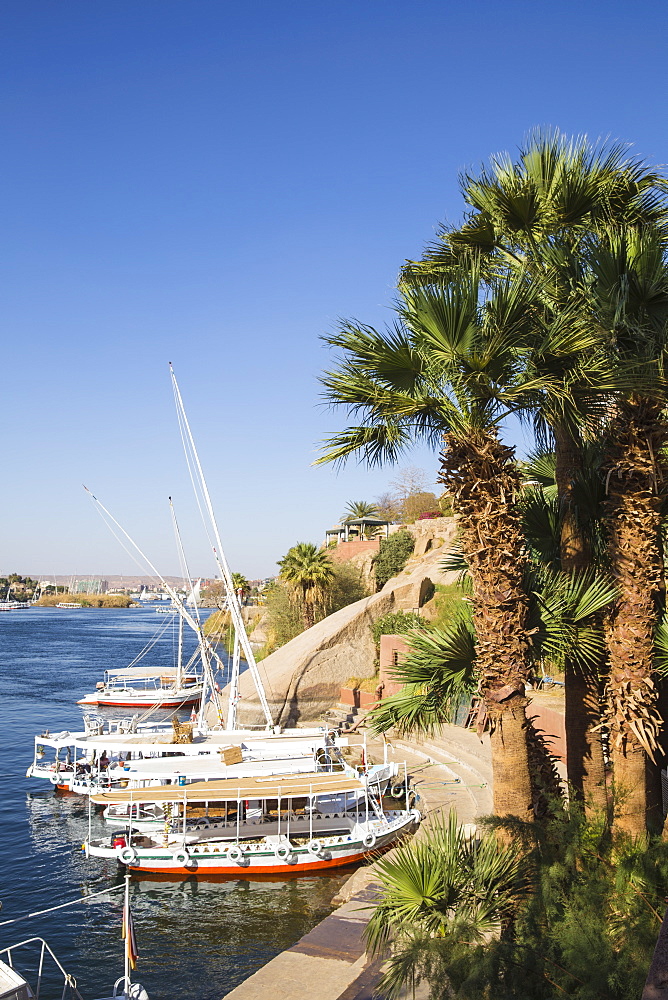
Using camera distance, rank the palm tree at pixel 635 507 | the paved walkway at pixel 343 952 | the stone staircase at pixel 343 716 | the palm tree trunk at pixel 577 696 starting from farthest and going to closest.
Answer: the stone staircase at pixel 343 716 → the paved walkway at pixel 343 952 → the palm tree trunk at pixel 577 696 → the palm tree at pixel 635 507

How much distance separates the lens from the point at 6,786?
2983 centimetres

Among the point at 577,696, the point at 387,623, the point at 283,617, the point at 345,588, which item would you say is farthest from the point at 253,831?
the point at 345,588

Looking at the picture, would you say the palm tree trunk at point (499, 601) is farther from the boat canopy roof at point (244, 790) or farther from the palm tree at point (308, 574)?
the palm tree at point (308, 574)

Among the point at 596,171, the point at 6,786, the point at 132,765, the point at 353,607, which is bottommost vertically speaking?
the point at 6,786

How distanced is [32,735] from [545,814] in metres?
36.0

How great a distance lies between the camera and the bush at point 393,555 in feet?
161

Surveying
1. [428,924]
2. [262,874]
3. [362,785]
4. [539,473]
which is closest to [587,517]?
[539,473]

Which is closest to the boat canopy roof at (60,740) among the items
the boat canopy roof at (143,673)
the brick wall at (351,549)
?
the boat canopy roof at (143,673)

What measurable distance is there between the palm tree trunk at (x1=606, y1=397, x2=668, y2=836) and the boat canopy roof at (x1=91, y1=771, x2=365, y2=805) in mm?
12810

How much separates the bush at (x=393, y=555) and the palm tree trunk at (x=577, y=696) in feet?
129

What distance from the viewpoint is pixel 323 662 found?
35688mm

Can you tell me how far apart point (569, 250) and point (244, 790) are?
16156 mm

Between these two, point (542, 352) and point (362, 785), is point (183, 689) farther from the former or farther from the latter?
point (542, 352)

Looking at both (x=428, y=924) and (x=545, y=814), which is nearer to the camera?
(x=428, y=924)
